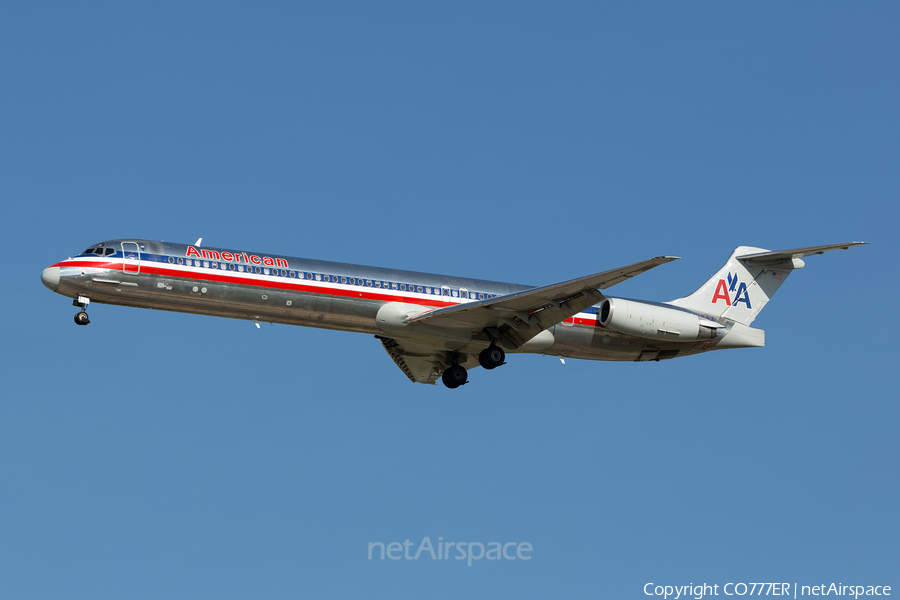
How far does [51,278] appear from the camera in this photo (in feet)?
83.5

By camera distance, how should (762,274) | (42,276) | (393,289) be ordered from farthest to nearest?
(762,274) < (393,289) < (42,276)

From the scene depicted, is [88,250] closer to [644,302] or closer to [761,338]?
[644,302]

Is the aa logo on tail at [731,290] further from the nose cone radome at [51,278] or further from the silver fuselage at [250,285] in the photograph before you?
the nose cone radome at [51,278]

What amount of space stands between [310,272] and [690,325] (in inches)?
452

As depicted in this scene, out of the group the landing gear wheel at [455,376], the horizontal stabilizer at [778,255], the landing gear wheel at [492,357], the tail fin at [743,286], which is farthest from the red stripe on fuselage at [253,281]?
the horizontal stabilizer at [778,255]

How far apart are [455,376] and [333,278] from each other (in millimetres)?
5828

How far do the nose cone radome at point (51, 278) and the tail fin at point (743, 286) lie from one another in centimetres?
1821

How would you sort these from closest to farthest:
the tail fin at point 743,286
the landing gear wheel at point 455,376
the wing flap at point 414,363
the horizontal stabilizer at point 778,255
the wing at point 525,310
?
1. the wing at point 525,310
2. the horizontal stabilizer at point 778,255
3. the landing gear wheel at point 455,376
4. the wing flap at point 414,363
5. the tail fin at point 743,286

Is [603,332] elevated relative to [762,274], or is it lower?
lower

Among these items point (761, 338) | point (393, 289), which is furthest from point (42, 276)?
point (761, 338)

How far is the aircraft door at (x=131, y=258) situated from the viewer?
83.7ft

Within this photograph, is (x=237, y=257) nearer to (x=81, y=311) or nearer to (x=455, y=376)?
(x=81, y=311)

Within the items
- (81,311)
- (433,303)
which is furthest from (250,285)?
(433,303)

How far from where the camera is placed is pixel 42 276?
25.6 meters
